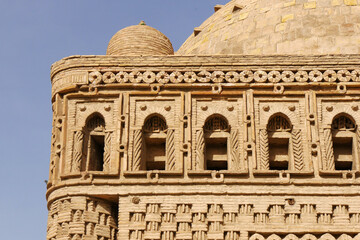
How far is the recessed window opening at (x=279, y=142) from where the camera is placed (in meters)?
16.9

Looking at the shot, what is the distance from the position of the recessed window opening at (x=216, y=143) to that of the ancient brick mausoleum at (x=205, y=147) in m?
0.02

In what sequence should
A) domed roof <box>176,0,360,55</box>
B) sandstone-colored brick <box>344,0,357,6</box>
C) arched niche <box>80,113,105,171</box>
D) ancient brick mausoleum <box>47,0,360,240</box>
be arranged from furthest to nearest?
1. sandstone-colored brick <box>344,0,357,6</box>
2. domed roof <box>176,0,360,55</box>
3. arched niche <box>80,113,105,171</box>
4. ancient brick mausoleum <box>47,0,360,240</box>

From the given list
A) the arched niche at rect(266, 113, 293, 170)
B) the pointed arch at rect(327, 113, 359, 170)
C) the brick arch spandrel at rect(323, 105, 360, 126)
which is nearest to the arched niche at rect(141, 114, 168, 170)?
the arched niche at rect(266, 113, 293, 170)

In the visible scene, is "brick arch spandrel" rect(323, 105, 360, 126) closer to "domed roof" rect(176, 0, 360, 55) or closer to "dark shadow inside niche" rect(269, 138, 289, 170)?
"dark shadow inside niche" rect(269, 138, 289, 170)

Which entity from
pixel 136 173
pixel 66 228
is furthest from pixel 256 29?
pixel 66 228

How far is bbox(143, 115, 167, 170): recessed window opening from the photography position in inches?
666

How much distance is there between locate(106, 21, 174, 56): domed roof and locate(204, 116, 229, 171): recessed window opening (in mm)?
2075

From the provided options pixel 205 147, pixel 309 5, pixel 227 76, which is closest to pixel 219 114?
pixel 205 147

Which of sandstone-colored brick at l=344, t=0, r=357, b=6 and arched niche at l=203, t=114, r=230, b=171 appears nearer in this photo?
arched niche at l=203, t=114, r=230, b=171

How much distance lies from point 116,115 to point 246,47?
11.9 ft

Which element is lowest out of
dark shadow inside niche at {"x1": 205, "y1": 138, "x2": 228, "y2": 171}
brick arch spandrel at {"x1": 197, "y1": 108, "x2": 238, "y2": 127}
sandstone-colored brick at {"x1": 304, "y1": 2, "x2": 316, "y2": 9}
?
dark shadow inside niche at {"x1": 205, "y1": 138, "x2": 228, "y2": 171}

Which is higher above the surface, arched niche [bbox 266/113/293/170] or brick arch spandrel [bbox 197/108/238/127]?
brick arch spandrel [bbox 197/108/238/127]

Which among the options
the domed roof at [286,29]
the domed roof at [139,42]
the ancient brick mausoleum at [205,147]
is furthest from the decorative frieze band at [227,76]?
the domed roof at [286,29]

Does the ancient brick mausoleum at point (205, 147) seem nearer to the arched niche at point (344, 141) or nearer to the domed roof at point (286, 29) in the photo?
the arched niche at point (344, 141)
